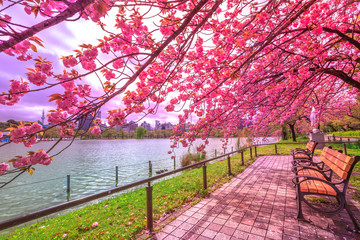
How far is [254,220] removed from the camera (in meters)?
3.07

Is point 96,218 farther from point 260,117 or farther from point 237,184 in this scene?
point 260,117

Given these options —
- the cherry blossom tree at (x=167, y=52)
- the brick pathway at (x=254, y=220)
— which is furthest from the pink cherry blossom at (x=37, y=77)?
the brick pathway at (x=254, y=220)

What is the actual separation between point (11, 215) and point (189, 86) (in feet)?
27.5

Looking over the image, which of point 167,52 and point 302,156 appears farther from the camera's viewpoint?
point 302,156

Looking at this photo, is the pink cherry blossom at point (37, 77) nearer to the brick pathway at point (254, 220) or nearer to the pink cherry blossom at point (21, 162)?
the pink cherry blossom at point (21, 162)

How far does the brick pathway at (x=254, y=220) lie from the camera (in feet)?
8.58

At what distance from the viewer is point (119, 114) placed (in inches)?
107

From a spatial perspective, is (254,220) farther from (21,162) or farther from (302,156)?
(302,156)

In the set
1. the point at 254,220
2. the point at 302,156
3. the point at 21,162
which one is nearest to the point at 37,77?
the point at 21,162

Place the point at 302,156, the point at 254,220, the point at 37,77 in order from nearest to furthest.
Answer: the point at 37,77
the point at 254,220
the point at 302,156

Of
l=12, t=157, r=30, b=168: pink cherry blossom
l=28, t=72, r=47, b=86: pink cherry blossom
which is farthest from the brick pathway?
l=28, t=72, r=47, b=86: pink cherry blossom

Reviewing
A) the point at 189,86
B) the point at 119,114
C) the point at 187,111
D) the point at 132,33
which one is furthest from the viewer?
the point at 187,111

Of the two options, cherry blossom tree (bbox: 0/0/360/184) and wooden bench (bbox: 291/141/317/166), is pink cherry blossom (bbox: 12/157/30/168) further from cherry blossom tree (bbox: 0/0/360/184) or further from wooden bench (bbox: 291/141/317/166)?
wooden bench (bbox: 291/141/317/166)

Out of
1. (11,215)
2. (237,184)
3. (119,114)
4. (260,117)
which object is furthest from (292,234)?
(11,215)
